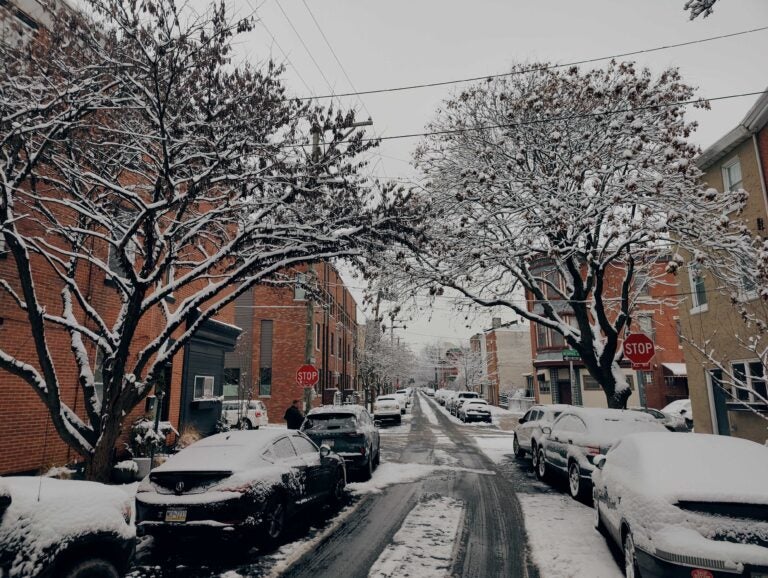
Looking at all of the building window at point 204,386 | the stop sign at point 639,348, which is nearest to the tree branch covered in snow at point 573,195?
the stop sign at point 639,348

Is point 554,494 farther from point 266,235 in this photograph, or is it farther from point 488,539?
point 266,235

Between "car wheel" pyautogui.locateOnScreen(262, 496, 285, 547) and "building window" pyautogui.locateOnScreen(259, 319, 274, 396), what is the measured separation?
25987 mm

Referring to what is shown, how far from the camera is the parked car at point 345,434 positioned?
11180 mm

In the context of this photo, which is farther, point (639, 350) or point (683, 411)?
point (683, 411)

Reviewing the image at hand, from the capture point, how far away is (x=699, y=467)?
464 centimetres

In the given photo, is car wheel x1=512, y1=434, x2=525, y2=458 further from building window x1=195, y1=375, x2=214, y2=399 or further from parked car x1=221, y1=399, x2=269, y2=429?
parked car x1=221, y1=399, x2=269, y2=429

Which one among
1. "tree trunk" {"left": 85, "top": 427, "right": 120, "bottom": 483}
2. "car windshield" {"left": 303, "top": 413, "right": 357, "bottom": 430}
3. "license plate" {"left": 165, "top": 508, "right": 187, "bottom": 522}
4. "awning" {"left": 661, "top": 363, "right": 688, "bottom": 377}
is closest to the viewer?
"license plate" {"left": 165, "top": 508, "right": 187, "bottom": 522}

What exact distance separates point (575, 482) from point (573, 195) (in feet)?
22.1

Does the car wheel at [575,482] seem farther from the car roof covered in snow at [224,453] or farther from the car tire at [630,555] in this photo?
the car roof covered in snow at [224,453]

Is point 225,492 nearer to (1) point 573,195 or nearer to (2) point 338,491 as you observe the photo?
(2) point 338,491

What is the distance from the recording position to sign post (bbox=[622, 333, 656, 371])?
33.8 ft

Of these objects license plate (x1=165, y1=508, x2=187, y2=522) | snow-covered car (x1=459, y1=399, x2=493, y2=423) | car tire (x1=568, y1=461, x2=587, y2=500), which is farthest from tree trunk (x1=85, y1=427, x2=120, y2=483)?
snow-covered car (x1=459, y1=399, x2=493, y2=423)

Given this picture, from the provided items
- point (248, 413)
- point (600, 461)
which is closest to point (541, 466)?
point (600, 461)

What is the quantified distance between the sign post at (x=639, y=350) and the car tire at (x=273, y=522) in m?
7.58
